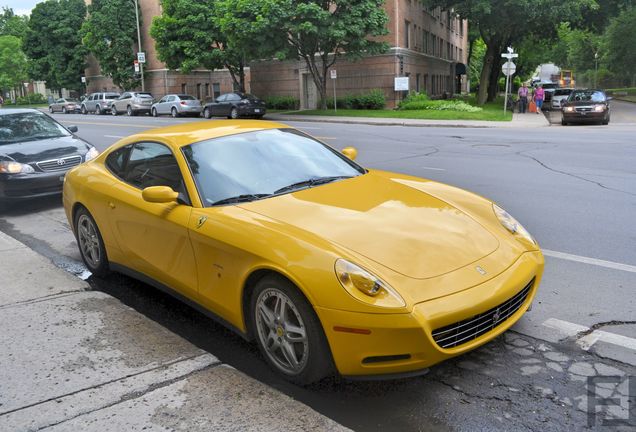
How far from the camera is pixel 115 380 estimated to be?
3213mm

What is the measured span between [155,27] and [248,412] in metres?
42.9

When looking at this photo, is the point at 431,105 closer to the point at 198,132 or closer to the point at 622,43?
the point at 198,132

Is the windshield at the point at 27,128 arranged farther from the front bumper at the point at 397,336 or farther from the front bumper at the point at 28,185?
the front bumper at the point at 397,336

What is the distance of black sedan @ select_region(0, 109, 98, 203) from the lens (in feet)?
27.2

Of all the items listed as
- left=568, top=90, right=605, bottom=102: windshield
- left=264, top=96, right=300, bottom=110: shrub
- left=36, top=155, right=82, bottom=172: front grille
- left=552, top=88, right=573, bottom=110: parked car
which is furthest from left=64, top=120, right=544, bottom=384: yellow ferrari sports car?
left=264, top=96, right=300, bottom=110: shrub

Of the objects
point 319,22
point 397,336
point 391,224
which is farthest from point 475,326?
point 319,22

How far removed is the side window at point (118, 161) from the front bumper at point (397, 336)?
2735 mm

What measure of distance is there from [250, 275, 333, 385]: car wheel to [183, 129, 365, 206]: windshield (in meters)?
0.86

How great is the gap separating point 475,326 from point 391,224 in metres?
0.78

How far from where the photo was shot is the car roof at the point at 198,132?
4293 mm

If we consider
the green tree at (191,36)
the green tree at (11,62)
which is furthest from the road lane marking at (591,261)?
the green tree at (11,62)

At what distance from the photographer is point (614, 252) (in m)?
5.52

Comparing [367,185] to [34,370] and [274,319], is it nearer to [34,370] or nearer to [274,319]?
[274,319]

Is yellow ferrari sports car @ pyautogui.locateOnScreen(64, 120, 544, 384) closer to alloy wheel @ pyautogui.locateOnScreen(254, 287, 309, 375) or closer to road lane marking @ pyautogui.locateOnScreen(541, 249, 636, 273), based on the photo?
alloy wheel @ pyautogui.locateOnScreen(254, 287, 309, 375)
